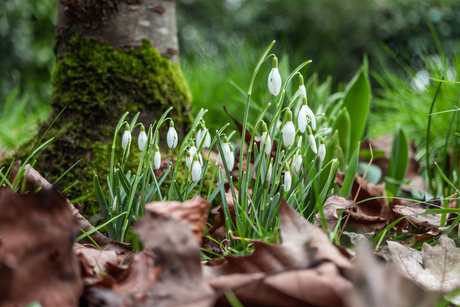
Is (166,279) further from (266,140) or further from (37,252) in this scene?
(266,140)

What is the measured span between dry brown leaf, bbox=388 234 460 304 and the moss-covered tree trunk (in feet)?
4.22

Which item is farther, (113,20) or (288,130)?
(113,20)

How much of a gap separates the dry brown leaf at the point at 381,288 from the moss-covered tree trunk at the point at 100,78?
1.31 metres

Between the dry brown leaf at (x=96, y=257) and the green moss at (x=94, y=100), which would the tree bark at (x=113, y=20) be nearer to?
the green moss at (x=94, y=100)

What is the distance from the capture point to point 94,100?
1674 millimetres

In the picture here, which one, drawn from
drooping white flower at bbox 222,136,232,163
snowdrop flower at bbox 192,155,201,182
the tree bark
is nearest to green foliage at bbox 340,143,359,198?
drooping white flower at bbox 222,136,232,163

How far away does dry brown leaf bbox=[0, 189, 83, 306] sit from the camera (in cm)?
63

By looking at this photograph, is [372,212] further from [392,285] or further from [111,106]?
[111,106]

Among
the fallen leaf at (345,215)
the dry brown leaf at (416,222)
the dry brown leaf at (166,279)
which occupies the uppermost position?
the dry brown leaf at (166,279)

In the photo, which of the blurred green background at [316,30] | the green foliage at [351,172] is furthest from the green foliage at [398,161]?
the blurred green background at [316,30]

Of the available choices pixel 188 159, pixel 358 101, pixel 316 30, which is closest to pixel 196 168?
pixel 188 159

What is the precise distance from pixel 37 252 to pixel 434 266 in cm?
102

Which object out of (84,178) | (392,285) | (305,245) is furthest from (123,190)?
(392,285)

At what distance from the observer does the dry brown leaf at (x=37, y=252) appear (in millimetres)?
632
